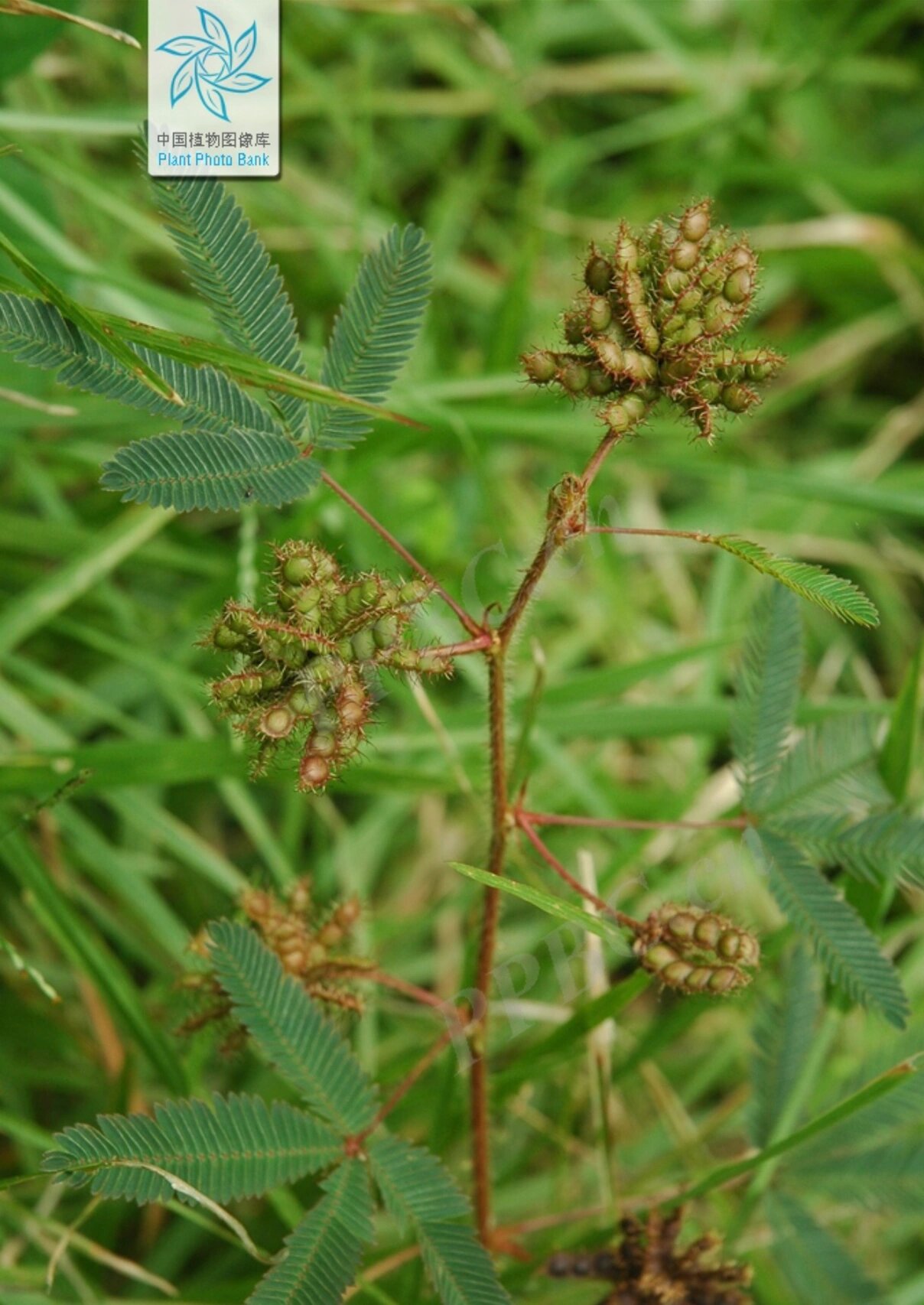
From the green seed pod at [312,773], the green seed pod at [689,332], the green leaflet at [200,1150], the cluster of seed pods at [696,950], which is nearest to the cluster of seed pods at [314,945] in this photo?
the green leaflet at [200,1150]

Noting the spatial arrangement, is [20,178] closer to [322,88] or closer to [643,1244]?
[322,88]

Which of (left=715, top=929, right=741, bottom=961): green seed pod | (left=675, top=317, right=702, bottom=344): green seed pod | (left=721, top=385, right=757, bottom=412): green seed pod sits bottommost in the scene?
(left=715, top=929, right=741, bottom=961): green seed pod

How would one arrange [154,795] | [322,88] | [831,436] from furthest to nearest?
[831,436] → [322,88] → [154,795]

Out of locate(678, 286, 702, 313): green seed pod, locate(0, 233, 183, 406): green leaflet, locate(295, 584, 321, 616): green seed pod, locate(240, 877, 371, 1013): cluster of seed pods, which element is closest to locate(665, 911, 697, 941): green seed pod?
locate(240, 877, 371, 1013): cluster of seed pods

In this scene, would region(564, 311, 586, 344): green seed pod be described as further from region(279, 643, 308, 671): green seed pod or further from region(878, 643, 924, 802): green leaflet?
region(878, 643, 924, 802): green leaflet

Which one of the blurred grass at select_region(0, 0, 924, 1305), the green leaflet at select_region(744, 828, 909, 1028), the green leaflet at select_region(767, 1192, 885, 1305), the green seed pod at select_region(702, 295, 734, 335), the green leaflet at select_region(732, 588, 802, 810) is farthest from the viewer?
the blurred grass at select_region(0, 0, 924, 1305)

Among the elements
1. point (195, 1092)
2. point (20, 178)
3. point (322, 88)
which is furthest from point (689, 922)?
point (322, 88)

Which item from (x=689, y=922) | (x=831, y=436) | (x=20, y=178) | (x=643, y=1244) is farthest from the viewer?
(x=831, y=436)
